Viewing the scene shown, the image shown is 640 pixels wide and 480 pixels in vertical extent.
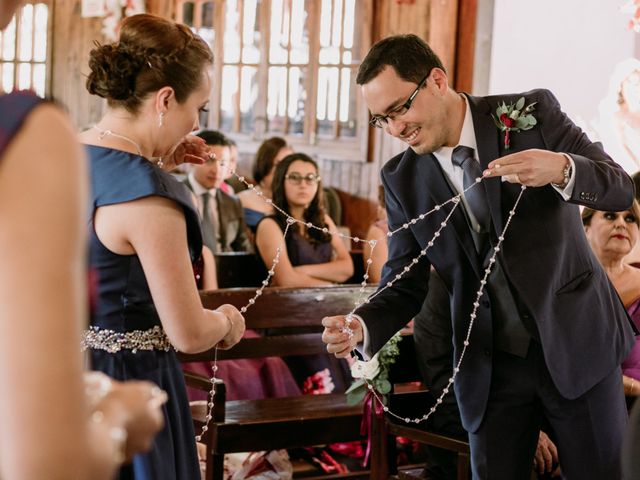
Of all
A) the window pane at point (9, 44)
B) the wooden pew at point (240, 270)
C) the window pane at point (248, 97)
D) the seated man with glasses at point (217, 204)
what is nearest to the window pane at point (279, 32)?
the window pane at point (248, 97)

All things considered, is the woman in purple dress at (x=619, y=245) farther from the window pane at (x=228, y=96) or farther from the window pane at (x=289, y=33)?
the window pane at (x=228, y=96)

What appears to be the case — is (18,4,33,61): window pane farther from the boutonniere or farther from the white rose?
the boutonniere

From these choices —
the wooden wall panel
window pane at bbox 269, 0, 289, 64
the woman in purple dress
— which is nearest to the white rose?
the woman in purple dress

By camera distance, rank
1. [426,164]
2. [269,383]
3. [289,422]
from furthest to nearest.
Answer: [269,383] < [289,422] < [426,164]

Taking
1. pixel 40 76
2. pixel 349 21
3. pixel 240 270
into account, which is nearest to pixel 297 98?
pixel 349 21

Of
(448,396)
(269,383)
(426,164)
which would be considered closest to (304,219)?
(269,383)

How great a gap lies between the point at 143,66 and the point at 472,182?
3.11 feet

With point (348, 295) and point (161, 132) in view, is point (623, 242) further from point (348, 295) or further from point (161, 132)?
point (161, 132)

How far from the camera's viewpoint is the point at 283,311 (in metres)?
4.64

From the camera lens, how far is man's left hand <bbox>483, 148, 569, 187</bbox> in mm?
2352

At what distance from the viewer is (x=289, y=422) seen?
13.6 feet

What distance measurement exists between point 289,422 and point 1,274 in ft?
10.9

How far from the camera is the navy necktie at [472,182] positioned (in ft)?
8.63

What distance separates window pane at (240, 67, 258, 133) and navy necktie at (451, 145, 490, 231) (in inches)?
274
